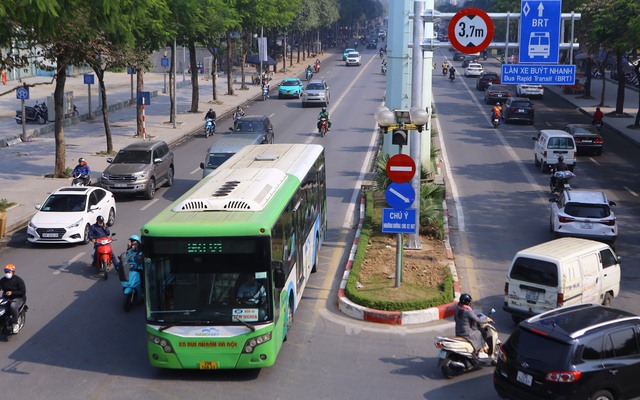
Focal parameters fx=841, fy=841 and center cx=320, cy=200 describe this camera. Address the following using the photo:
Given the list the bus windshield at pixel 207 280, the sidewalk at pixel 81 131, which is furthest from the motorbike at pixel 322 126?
the bus windshield at pixel 207 280

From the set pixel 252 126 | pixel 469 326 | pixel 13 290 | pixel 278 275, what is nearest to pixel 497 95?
pixel 252 126

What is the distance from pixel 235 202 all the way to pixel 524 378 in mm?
5696

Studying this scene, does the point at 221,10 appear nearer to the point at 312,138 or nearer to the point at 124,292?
the point at 312,138

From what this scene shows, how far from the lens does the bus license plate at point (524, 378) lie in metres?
12.4

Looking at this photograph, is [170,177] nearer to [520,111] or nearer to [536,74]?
[536,74]

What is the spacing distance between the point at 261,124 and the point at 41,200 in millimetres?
12180

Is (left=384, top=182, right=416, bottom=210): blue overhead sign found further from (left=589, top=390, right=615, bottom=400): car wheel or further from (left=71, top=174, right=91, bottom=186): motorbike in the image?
(left=71, top=174, right=91, bottom=186): motorbike

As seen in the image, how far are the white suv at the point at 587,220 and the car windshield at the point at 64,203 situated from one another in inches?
546

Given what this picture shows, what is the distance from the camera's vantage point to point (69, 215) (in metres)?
24.3

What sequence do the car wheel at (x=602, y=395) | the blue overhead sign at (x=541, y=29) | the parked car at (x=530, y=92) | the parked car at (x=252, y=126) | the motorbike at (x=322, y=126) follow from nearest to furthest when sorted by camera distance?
the car wheel at (x=602, y=395), the blue overhead sign at (x=541, y=29), the parked car at (x=252, y=126), the motorbike at (x=322, y=126), the parked car at (x=530, y=92)

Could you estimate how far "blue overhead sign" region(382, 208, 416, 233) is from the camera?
1891 cm

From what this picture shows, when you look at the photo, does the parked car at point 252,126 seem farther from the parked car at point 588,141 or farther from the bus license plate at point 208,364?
the bus license plate at point 208,364

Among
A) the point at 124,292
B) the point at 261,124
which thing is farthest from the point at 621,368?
the point at 261,124

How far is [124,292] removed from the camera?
18250 millimetres
